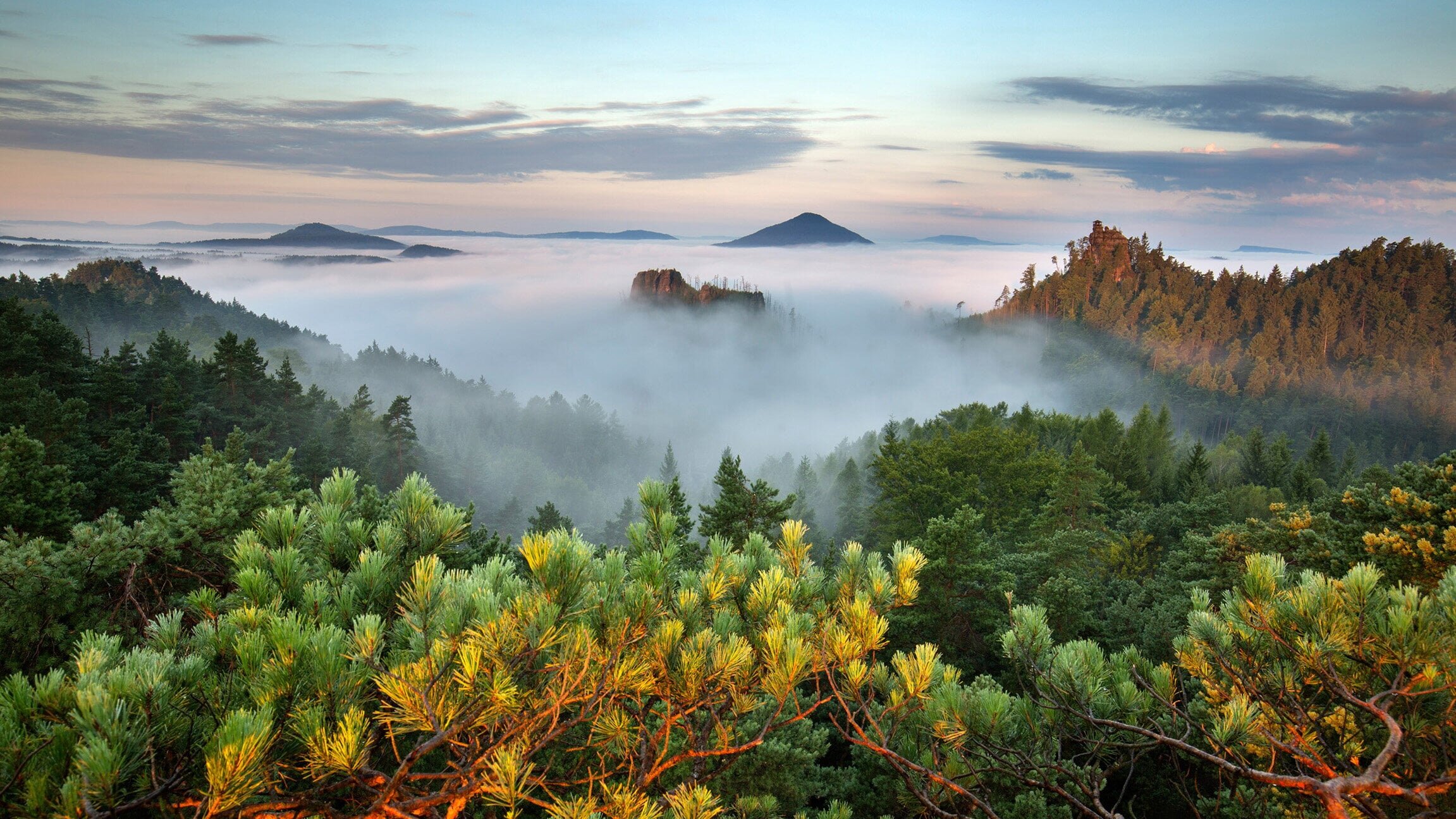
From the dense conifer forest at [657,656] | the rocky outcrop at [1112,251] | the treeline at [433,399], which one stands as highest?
the rocky outcrop at [1112,251]

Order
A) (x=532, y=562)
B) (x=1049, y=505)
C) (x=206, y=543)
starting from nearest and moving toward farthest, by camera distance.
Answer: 1. (x=532, y=562)
2. (x=206, y=543)
3. (x=1049, y=505)

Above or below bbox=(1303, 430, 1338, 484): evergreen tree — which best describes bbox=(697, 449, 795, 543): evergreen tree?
above

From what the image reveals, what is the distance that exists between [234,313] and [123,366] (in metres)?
140

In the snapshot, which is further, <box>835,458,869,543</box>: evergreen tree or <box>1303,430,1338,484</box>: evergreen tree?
<box>1303,430,1338,484</box>: evergreen tree

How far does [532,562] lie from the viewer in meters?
3.66

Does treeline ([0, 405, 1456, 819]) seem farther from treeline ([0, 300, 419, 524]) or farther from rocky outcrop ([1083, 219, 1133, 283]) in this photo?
rocky outcrop ([1083, 219, 1133, 283])

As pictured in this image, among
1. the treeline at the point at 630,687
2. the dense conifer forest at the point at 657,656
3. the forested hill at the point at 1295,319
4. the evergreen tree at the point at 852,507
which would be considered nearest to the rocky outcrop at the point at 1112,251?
the forested hill at the point at 1295,319

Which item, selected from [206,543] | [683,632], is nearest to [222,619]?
[683,632]

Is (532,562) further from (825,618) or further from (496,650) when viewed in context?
(825,618)

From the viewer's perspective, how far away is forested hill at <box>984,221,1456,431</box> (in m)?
125

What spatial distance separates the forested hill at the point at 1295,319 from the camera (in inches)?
4919

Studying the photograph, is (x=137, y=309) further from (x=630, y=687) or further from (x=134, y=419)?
(x=630, y=687)

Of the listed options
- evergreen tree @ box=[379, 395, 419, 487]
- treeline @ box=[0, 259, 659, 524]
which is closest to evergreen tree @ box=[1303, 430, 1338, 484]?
evergreen tree @ box=[379, 395, 419, 487]

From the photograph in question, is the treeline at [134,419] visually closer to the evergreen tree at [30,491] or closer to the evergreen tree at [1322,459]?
the evergreen tree at [30,491]
